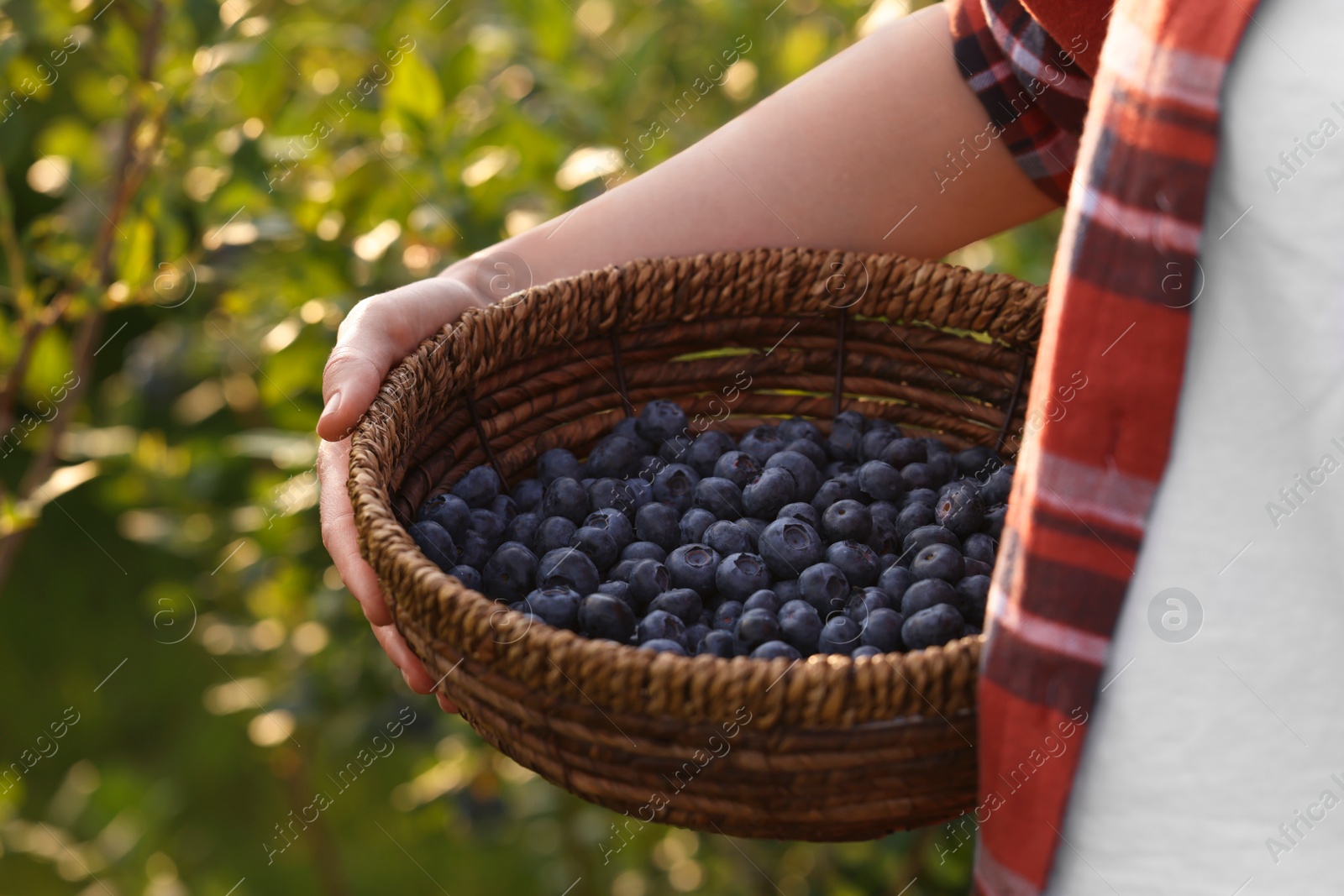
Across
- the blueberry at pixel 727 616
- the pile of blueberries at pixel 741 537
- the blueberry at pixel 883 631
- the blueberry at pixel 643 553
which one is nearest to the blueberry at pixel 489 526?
the pile of blueberries at pixel 741 537

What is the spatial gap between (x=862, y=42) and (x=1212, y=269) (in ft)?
1.98

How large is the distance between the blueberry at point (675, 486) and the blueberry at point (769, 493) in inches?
2.2

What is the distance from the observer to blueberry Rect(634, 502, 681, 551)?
97 cm

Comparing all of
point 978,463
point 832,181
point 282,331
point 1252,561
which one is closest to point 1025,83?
point 832,181

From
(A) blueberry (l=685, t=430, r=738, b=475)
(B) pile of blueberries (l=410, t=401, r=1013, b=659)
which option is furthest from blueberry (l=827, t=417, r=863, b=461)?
(A) blueberry (l=685, t=430, r=738, b=475)

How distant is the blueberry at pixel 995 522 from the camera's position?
93cm

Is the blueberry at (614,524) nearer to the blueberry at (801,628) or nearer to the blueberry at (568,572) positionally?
the blueberry at (568,572)

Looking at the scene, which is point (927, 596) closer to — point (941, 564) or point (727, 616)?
point (941, 564)

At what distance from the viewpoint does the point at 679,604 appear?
0.85 meters

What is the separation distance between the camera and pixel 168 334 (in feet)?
6.35

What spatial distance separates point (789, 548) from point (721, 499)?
0.34ft

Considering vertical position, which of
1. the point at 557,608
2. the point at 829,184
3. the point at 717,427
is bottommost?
the point at 717,427

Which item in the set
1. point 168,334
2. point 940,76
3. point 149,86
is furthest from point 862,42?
point 168,334

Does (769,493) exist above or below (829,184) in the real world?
below
